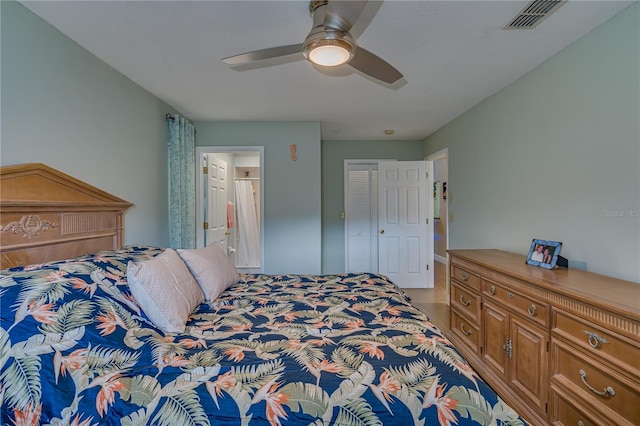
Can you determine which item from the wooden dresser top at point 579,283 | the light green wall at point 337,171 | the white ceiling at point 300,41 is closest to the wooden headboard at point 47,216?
the white ceiling at point 300,41

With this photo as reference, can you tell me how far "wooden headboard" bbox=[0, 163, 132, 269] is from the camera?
1409 mm

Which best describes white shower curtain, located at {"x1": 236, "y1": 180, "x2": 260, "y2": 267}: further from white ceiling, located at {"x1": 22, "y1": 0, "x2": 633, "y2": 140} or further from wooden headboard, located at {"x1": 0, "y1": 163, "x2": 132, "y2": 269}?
wooden headboard, located at {"x1": 0, "y1": 163, "x2": 132, "y2": 269}

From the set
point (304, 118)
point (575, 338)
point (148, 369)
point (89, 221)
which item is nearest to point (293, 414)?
point (148, 369)

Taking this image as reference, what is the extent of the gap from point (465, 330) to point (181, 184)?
320 cm

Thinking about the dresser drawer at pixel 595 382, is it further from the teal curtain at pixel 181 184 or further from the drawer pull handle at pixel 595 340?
the teal curtain at pixel 181 184

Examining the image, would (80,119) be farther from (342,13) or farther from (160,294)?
(342,13)

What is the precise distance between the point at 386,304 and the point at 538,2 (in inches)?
73.5

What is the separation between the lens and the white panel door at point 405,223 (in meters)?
4.62

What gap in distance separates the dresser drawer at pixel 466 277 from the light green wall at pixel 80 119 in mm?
2896

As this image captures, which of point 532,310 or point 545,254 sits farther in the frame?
point 545,254

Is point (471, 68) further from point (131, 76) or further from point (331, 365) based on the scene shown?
point (131, 76)

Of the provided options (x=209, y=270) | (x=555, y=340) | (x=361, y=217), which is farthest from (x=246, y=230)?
(x=555, y=340)

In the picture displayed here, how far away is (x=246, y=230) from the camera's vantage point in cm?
531

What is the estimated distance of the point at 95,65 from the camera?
210 centimetres
